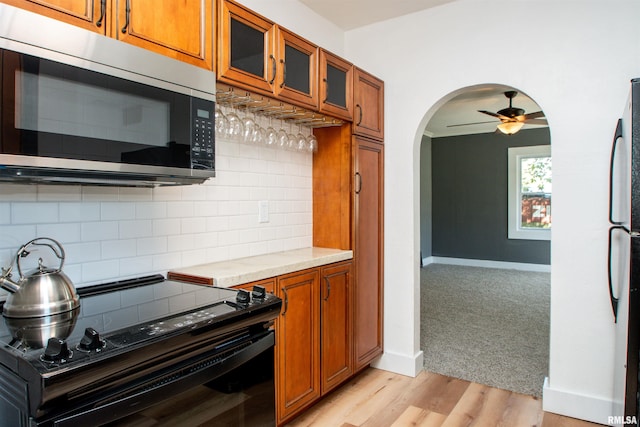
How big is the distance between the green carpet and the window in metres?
0.88

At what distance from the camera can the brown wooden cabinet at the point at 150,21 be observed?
1324mm

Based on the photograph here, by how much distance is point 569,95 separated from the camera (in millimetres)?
2477

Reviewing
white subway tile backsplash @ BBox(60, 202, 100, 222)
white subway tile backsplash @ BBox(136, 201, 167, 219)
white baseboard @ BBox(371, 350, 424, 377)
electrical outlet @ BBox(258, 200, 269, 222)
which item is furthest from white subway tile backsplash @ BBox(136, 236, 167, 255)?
white baseboard @ BBox(371, 350, 424, 377)

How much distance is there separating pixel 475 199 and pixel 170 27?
7.15 metres

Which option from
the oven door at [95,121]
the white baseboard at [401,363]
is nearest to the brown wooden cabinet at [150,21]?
the oven door at [95,121]

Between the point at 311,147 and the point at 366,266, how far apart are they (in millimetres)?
930

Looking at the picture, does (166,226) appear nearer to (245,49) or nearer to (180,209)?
(180,209)

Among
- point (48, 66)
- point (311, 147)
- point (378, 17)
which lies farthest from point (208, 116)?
point (378, 17)

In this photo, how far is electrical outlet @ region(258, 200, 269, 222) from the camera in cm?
261

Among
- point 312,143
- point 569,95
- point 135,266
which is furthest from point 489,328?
point 135,266

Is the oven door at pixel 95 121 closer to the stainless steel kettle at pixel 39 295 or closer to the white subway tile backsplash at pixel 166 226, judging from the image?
the stainless steel kettle at pixel 39 295

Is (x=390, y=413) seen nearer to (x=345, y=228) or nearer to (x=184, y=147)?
(x=345, y=228)

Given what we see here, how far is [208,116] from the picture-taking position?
169 centimetres

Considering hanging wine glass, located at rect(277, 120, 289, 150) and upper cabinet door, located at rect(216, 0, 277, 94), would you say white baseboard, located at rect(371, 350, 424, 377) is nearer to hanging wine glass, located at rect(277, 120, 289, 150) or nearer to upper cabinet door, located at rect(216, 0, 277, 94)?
hanging wine glass, located at rect(277, 120, 289, 150)
